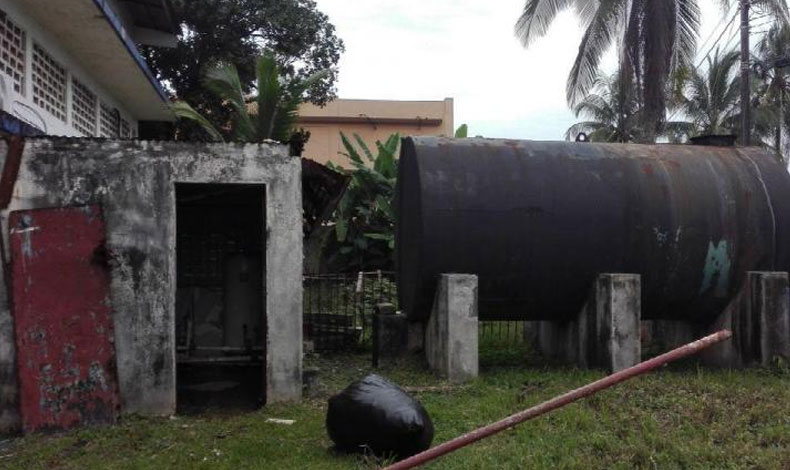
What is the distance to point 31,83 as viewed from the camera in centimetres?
966

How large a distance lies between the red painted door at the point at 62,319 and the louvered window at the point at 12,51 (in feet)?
8.14

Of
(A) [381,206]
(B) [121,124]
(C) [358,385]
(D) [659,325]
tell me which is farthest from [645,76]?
(C) [358,385]

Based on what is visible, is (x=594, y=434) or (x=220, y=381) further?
(x=220, y=381)

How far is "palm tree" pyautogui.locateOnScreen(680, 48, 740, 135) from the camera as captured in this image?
102ft

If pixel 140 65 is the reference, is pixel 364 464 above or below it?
below

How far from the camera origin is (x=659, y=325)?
10922mm

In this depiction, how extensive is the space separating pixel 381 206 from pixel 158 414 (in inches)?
413

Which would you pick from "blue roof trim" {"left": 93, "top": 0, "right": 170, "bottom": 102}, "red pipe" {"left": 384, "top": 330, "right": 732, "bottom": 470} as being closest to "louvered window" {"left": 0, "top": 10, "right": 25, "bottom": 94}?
"blue roof trim" {"left": 93, "top": 0, "right": 170, "bottom": 102}

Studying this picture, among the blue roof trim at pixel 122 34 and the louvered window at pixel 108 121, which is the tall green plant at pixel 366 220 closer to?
the louvered window at pixel 108 121

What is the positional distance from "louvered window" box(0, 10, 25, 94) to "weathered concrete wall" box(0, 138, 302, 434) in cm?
200

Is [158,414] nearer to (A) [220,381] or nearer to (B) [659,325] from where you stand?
(A) [220,381]

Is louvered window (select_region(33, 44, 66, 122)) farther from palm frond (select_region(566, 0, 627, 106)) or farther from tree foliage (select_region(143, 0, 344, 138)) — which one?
palm frond (select_region(566, 0, 627, 106))

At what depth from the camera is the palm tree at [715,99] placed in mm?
31188

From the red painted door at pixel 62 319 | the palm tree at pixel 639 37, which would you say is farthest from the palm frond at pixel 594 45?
the red painted door at pixel 62 319
